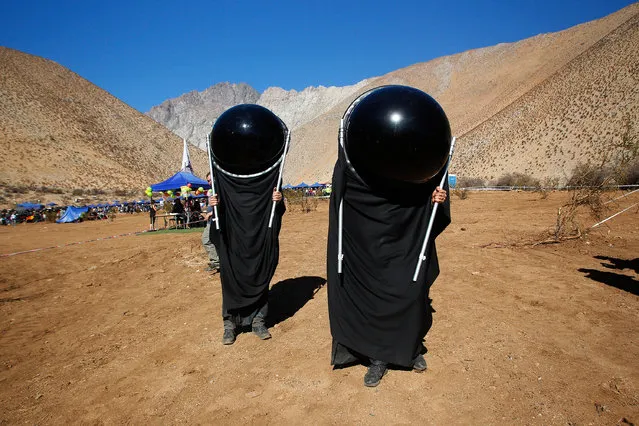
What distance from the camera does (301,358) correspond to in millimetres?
3613

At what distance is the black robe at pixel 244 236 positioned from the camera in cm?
412

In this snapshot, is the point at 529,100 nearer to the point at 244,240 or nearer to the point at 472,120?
the point at 472,120

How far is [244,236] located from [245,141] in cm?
104

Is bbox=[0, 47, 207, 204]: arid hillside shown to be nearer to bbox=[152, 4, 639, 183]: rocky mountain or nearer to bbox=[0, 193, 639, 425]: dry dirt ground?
bbox=[152, 4, 639, 183]: rocky mountain

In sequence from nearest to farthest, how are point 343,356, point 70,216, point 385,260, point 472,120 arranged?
1. point 385,260
2. point 343,356
3. point 70,216
4. point 472,120

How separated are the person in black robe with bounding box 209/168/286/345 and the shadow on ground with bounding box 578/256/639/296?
15.9 ft

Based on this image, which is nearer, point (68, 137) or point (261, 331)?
point (261, 331)

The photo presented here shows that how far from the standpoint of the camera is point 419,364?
128 inches

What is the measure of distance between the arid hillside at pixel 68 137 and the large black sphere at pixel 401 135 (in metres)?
42.5

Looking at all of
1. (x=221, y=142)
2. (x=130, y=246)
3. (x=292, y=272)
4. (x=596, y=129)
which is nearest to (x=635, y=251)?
(x=292, y=272)

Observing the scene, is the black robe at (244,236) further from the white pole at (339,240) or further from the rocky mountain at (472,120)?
the rocky mountain at (472,120)

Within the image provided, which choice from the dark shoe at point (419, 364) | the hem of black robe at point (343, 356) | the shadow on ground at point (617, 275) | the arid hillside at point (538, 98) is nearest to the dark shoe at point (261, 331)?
the hem of black robe at point (343, 356)

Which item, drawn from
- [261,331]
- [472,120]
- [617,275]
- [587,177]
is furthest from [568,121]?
[261,331]

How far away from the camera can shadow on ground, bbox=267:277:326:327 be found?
191 inches
